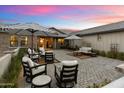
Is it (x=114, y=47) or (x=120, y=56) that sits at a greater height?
(x=114, y=47)

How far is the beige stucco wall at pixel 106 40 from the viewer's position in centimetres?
1106

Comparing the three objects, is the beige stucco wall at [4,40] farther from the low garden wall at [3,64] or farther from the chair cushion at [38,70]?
the chair cushion at [38,70]

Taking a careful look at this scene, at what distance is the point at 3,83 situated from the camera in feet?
15.3

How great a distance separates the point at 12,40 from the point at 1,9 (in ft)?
19.9

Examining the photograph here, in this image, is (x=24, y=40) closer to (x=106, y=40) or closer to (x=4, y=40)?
(x=4, y=40)

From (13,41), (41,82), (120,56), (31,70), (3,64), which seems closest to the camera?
(41,82)

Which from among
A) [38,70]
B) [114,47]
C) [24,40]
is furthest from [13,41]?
[38,70]

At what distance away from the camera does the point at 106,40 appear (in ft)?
41.6

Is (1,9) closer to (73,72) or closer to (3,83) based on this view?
(3,83)

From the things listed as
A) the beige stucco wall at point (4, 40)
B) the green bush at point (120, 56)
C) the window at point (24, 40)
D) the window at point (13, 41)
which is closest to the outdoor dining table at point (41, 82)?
the green bush at point (120, 56)

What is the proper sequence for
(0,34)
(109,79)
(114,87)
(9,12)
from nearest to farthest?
(114,87) < (109,79) < (9,12) < (0,34)

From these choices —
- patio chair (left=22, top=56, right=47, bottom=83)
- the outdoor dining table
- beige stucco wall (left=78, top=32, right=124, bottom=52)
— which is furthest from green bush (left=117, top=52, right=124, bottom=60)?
the outdoor dining table
